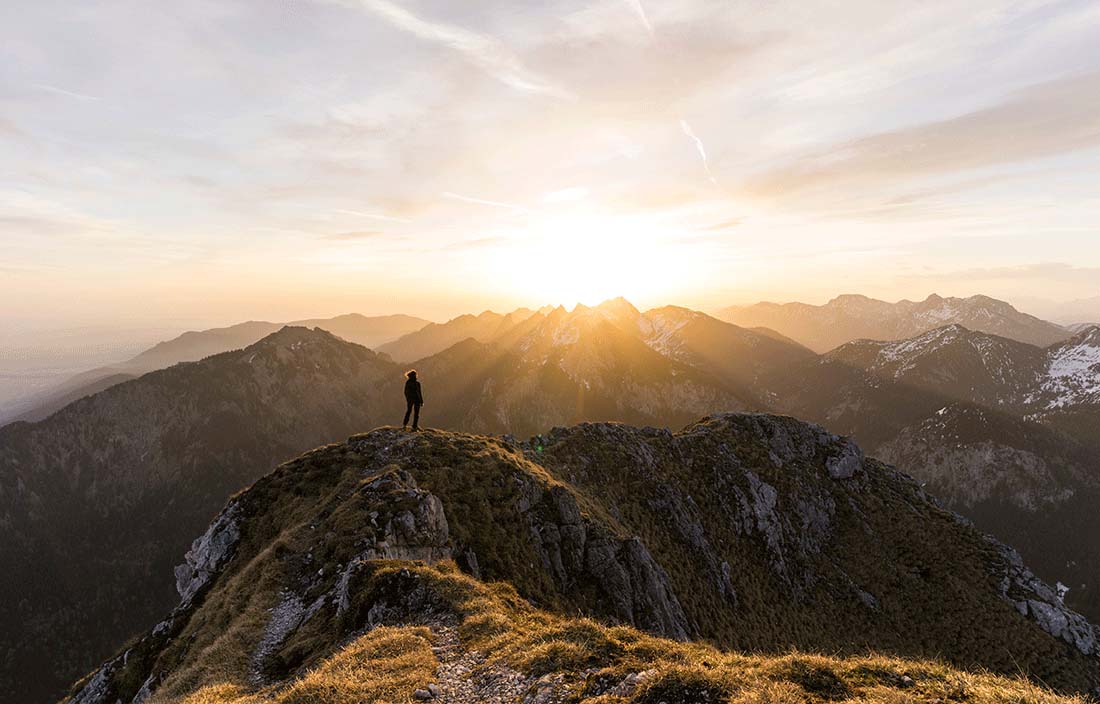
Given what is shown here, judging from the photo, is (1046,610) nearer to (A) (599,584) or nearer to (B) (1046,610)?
(B) (1046,610)

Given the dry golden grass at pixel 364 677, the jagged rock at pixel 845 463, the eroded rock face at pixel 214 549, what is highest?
the dry golden grass at pixel 364 677

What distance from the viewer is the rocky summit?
14578mm

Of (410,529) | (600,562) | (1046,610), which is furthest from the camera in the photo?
(1046,610)

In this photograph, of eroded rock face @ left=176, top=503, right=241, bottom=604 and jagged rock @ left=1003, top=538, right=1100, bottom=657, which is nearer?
eroded rock face @ left=176, top=503, right=241, bottom=604

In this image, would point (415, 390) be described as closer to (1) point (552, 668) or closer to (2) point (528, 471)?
(2) point (528, 471)

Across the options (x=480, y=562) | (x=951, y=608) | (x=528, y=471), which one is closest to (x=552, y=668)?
(x=480, y=562)

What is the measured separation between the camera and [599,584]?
42.2 m

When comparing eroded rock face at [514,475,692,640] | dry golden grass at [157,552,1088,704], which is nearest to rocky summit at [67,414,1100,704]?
dry golden grass at [157,552,1088,704]

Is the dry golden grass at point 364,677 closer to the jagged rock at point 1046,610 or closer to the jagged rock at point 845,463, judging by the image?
the jagged rock at point 845,463

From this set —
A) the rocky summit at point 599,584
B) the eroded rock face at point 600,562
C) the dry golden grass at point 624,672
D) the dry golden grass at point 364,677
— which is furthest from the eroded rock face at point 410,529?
the dry golden grass at point 624,672

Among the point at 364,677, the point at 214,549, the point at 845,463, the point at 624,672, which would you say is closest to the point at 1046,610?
the point at 845,463

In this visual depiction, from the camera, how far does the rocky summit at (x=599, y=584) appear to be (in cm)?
1458

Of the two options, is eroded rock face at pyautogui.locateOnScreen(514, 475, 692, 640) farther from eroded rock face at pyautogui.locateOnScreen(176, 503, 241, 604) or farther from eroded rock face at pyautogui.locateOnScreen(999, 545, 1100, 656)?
eroded rock face at pyautogui.locateOnScreen(999, 545, 1100, 656)

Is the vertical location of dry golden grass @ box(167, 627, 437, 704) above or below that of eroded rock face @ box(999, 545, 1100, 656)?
above
